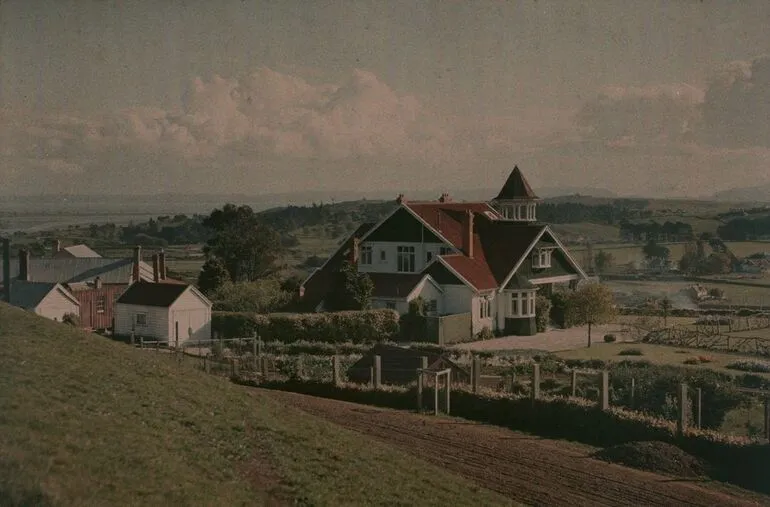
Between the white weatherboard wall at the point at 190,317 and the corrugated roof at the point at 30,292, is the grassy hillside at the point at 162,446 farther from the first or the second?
the corrugated roof at the point at 30,292

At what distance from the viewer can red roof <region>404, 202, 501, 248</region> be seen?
168 ft

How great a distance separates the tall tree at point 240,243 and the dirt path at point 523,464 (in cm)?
4252

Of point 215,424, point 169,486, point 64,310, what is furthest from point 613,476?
point 64,310

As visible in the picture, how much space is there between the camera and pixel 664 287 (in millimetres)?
76812

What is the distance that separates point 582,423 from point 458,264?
2592cm

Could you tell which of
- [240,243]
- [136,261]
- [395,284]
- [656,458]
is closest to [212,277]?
[136,261]

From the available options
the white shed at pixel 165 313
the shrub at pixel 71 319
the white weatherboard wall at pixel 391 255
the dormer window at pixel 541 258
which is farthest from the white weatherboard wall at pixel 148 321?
the dormer window at pixel 541 258

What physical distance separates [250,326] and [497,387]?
16877mm

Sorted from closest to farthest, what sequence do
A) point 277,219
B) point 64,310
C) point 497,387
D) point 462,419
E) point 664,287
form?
1. point 462,419
2. point 497,387
3. point 64,310
4. point 664,287
5. point 277,219

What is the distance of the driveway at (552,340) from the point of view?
1679 inches

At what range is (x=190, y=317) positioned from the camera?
41531 mm

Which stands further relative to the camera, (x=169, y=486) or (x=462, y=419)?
(x=462, y=419)

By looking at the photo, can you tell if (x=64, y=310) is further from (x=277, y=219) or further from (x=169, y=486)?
(x=277, y=219)

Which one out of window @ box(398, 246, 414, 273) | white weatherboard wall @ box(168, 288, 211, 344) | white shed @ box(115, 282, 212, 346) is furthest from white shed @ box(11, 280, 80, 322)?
window @ box(398, 246, 414, 273)
